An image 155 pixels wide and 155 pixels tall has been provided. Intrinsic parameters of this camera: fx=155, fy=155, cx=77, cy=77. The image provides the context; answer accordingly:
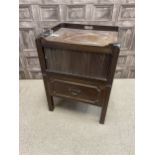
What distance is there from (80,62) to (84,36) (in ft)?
0.96

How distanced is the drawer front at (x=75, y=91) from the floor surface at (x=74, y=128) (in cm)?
26

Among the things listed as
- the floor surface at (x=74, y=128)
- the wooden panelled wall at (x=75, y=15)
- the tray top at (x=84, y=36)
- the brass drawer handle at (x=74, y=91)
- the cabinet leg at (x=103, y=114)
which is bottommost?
the floor surface at (x=74, y=128)

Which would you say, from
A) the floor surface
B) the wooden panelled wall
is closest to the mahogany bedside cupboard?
the floor surface

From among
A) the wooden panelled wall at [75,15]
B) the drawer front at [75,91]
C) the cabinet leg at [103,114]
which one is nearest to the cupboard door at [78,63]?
the drawer front at [75,91]

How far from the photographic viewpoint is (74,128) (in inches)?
55.6

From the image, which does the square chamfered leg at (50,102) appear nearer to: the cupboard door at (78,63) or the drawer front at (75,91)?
the drawer front at (75,91)

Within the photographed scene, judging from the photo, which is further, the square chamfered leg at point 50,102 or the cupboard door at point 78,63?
the square chamfered leg at point 50,102

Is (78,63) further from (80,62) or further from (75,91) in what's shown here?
(75,91)

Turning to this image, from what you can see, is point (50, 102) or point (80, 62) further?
point (50, 102)

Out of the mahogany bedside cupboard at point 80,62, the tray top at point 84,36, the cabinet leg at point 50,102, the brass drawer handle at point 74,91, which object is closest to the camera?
the mahogany bedside cupboard at point 80,62

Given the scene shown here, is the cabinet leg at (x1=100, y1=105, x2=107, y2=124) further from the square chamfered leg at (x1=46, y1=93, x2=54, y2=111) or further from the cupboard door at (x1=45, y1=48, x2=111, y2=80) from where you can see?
the square chamfered leg at (x1=46, y1=93, x2=54, y2=111)

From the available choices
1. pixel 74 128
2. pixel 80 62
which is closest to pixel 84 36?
pixel 80 62

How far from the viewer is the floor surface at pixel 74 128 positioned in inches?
49.1
